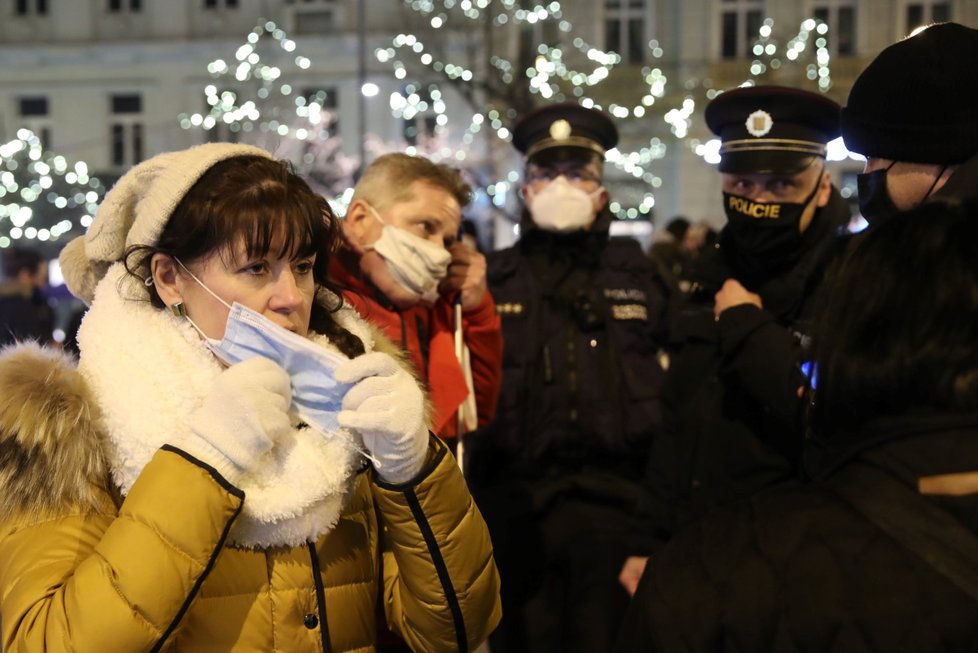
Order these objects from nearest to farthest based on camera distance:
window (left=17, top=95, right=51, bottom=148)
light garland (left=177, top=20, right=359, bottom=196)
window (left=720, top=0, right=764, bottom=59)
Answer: light garland (left=177, top=20, right=359, bottom=196) → window (left=720, top=0, right=764, bottom=59) → window (left=17, top=95, right=51, bottom=148)

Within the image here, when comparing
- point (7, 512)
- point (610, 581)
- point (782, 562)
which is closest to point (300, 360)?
point (7, 512)

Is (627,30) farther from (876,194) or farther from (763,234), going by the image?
(876,194)

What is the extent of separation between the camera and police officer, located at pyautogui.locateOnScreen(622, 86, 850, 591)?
3.10 meters

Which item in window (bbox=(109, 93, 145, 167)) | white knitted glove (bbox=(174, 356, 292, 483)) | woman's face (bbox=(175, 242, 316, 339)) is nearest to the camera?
white knitted glove (bbox=(174, 356, 292, 483))

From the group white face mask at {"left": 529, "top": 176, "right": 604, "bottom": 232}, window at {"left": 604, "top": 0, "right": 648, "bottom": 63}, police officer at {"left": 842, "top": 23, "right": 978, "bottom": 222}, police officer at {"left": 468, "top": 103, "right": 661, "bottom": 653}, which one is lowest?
police officer at {"left": 468, "top": 103, "right": 661, "bottom": 653}

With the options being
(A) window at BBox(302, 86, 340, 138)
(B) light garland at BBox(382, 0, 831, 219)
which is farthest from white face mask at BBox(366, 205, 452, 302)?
(A) window at BBox(302, 86, 340, 138)

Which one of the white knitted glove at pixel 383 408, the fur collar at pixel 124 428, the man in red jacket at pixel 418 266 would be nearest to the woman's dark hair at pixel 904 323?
the white knitted glove at pixel 383 408

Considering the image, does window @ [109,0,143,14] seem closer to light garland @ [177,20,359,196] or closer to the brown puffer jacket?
light garland @ [177,20,359,196]

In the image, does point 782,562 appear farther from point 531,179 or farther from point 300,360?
point 531,179

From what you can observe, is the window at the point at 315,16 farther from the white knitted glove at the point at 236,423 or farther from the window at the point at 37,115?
the white knitted glove at the point at 236,423

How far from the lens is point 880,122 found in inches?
94.0

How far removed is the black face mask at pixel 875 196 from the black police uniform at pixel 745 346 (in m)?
0.59

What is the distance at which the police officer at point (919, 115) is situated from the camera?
2.29m

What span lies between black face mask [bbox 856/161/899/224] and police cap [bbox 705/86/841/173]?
0.79m
